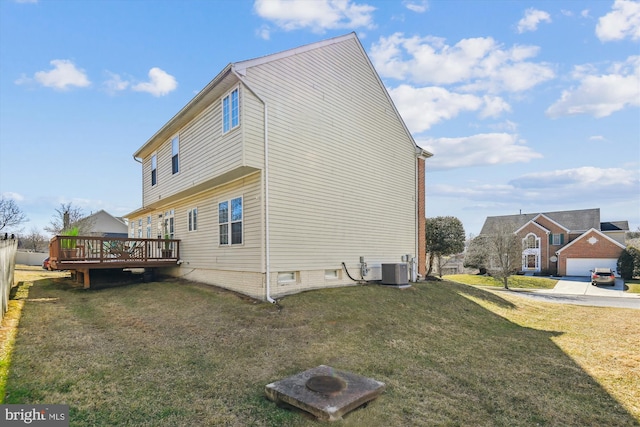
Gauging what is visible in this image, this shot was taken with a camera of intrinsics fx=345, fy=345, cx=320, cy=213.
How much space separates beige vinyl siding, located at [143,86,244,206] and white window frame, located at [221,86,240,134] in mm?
197

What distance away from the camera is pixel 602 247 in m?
34.6

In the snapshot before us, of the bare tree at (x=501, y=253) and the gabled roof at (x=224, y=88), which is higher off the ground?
the gabled roof at (x=224, y=88)

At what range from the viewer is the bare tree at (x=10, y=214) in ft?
121

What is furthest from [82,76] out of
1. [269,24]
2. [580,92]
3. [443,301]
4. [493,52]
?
[580,92]

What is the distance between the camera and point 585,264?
117ft

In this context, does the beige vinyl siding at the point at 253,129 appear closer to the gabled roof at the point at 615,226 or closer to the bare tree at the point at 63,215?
the bare tree at the point at 63,215

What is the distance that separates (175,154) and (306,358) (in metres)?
11.2

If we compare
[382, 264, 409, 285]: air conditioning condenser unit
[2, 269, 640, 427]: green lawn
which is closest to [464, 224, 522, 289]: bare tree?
[2, 269, 640, 427]: green lawn

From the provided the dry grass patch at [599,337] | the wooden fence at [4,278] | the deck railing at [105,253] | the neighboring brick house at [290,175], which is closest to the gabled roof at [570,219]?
the dry grass patch at [599,337]

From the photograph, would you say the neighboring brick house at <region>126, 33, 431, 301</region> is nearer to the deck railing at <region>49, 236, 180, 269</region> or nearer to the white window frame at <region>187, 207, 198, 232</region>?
the white window frame at <region>187, 207, 198, 232</region>

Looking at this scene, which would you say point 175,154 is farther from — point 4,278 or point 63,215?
point 63,215

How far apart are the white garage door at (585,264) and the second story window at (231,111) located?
39.4 meters

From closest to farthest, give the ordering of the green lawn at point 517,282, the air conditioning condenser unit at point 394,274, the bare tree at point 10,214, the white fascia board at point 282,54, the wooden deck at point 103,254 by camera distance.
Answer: the white fascia board at point 282,54
the wooden deck at point 103,254
the air conditioning condenser unit at point 394,274
the green lawn at point 517,282
the bare tree at point 10,214

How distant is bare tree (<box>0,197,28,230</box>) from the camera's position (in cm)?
3675
